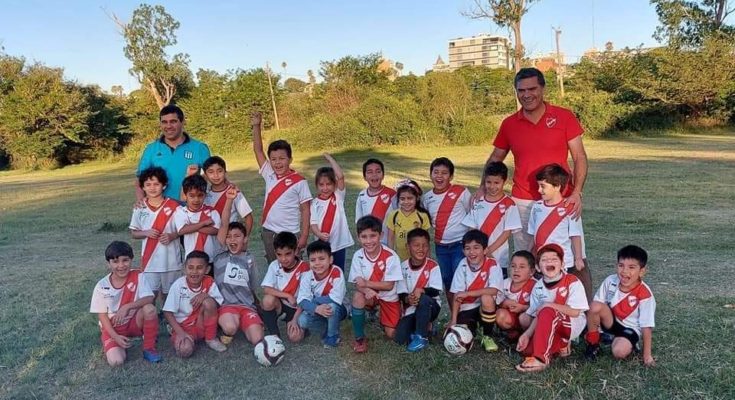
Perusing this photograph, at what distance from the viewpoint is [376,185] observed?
4.97m

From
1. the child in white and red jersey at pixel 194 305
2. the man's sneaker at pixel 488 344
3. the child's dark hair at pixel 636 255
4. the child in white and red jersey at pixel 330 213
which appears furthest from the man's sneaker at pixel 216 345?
the child's dark hair at pixel 636 255

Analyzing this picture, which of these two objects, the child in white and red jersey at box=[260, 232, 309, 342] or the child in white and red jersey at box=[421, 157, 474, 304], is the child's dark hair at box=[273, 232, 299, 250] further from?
the child in white and red jersey at box=[421, 157, 474, 304]

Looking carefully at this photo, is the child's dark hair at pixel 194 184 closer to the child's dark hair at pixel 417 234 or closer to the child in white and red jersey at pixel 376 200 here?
the child in white and red jersey at pixel 376 200

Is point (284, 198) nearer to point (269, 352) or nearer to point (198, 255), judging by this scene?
point (198, 255)

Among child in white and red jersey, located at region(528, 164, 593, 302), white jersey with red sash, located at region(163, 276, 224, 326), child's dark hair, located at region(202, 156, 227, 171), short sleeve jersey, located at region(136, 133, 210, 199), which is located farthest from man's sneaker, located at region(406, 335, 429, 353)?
short sleeve jersey, located at region(136, 133, 210, 199)

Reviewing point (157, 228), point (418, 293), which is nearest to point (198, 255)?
point (157, 228)

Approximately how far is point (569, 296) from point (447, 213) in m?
1.32

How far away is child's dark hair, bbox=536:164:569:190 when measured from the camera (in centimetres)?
397

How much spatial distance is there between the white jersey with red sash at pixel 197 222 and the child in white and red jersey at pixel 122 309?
503 millimetres

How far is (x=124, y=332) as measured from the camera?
4.28 m

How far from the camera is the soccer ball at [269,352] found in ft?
13.1

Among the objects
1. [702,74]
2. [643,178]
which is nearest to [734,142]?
[702,74]

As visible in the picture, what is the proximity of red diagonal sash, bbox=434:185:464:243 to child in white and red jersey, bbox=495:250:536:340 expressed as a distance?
85 cm

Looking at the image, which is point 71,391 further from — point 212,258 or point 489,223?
point 489,223
